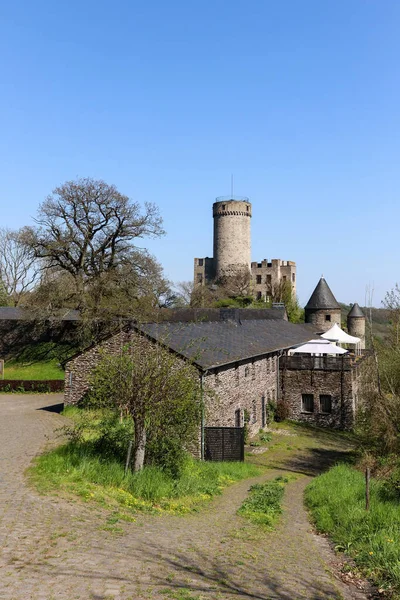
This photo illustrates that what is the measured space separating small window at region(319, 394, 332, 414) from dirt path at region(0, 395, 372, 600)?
19.9 metres

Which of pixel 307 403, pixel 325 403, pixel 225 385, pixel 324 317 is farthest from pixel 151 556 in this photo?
pixel 324 317

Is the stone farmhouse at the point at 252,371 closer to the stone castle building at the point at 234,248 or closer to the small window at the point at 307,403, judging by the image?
the small window at the point at 307,403

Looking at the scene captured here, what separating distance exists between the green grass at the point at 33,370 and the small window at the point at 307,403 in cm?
1749

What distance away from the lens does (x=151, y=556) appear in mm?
8844

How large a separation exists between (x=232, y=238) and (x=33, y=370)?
168 feet

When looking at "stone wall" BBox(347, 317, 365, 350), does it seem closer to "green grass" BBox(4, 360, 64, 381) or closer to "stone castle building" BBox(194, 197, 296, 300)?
"stone castle building" BBox(194, 197, 296, 300)

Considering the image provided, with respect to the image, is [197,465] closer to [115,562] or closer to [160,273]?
[115,562]

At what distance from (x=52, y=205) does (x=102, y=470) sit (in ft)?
97.7

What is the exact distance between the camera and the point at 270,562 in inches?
376

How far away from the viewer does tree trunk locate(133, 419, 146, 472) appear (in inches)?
570

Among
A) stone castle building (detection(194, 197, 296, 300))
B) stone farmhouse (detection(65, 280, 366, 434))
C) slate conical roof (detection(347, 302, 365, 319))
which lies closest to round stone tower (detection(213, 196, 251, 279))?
stone castle building (detection(194, 197, 296, 300))

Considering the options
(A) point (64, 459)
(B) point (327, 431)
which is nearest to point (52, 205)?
(B) point (327, 431)

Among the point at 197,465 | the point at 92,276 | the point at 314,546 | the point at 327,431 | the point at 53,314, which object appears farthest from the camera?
the point at 92,276

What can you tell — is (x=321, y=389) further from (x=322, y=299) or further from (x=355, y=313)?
(x=355, y=313)
